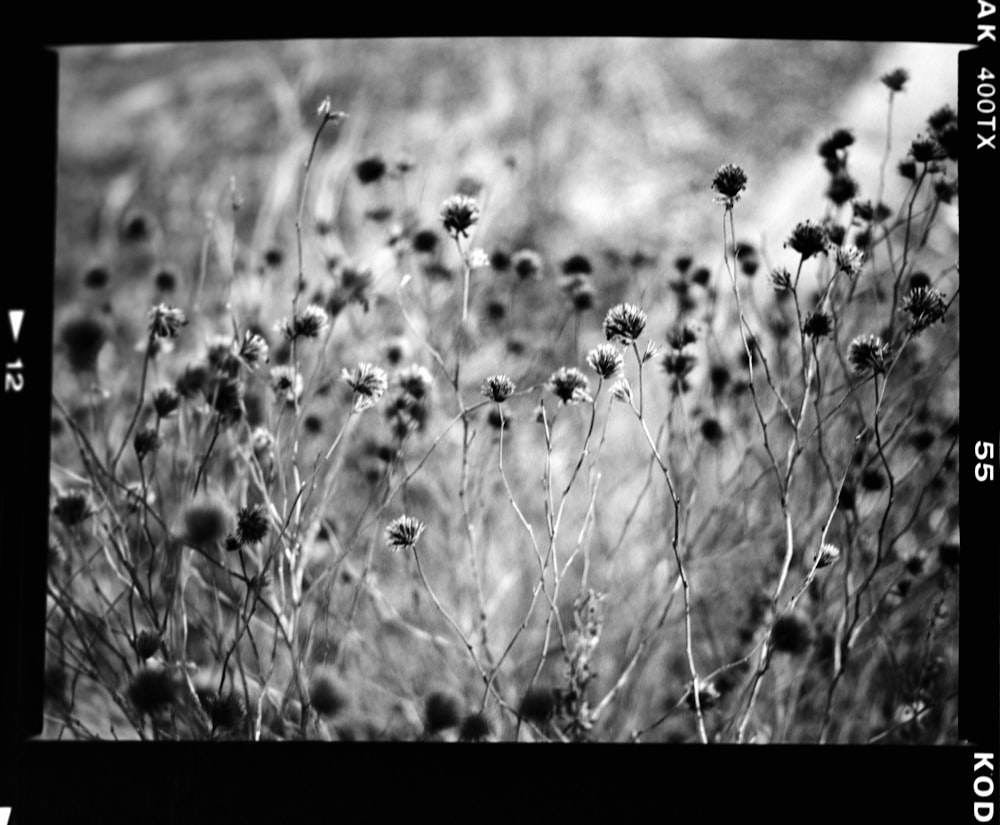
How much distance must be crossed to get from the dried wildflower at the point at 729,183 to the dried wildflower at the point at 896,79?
0.27 meters

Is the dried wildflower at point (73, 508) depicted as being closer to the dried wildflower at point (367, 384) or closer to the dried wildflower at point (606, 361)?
the dried wildflower at point (367, 384)

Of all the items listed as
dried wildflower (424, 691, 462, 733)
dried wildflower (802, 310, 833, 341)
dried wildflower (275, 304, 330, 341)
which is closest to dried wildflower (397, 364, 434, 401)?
dried wildflower (275, 304, 330, 341)

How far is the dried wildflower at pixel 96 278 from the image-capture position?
1265 millimetres

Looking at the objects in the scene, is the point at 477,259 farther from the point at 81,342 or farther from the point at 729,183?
the point at 81,342

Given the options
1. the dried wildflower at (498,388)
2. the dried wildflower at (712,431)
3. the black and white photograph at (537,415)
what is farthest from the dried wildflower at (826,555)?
the dried wildflower at (498,388)

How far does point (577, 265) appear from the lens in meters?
1.24

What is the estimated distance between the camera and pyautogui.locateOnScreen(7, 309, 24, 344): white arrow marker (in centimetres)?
121

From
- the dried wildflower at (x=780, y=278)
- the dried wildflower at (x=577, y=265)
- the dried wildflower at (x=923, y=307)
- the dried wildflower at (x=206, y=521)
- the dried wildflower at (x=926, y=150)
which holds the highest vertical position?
the dried wildflower at (x=926, y=150)

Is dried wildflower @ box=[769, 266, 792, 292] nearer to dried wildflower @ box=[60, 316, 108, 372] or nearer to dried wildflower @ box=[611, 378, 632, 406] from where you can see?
dried wildflower @ box=[611, 378, 632, 406]

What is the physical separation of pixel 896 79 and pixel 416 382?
887 mm

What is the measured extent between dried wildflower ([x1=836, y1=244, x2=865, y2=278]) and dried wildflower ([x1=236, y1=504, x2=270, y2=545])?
0.96 m

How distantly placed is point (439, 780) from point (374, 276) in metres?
0.80

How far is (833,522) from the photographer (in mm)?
1207

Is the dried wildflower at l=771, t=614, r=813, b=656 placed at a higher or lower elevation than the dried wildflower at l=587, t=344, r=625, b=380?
lower
